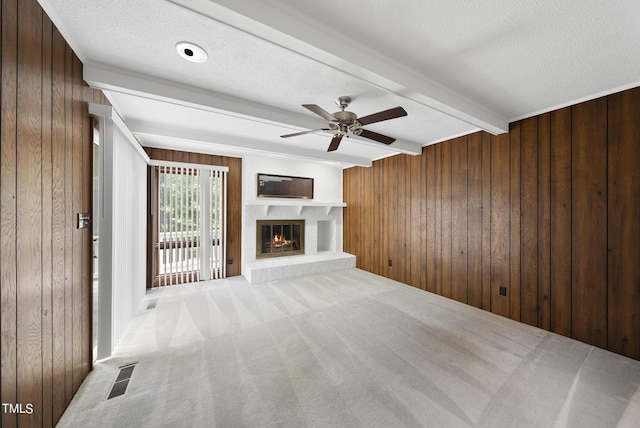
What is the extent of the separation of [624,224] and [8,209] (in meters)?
4.24

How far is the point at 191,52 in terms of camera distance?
63.8 inches

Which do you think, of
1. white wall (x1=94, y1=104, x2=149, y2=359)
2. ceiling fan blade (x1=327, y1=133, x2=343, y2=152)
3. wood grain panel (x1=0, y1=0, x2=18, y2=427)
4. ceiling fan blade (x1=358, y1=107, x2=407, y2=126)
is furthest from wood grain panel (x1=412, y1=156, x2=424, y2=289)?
wood grain panel (x1=0, y1=0, x2=18, y2=427)

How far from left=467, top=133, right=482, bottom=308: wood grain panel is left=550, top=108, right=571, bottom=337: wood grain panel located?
706 mm

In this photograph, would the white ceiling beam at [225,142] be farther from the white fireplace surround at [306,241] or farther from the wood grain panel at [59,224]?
the wood grain panel at [59,224]

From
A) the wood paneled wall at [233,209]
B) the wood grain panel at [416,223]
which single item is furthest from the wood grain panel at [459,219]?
the wood paneled wall at [233,209]

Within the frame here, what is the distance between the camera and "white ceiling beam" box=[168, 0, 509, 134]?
3.85ft

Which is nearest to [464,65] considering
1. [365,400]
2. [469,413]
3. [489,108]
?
[489,108]

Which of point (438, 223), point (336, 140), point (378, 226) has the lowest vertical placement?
point (378, 226)

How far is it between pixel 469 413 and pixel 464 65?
7.98ft

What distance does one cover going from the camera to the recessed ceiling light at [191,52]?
60.4 inches

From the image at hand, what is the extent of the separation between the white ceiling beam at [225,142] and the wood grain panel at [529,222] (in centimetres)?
260

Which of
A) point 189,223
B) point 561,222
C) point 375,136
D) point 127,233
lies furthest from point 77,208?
point 561,222

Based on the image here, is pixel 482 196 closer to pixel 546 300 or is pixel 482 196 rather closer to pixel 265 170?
pixel 546 300

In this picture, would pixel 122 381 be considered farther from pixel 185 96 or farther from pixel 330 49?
pixel 330 49
